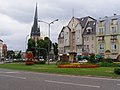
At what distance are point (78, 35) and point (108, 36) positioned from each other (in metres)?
13.3

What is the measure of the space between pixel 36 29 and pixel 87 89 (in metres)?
149

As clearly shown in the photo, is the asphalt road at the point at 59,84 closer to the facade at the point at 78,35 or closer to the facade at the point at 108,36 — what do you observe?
the facade at the point at 108,36

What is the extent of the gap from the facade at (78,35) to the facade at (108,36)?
10.1ft

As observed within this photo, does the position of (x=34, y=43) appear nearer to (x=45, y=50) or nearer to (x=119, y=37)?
(x=45, y=50)

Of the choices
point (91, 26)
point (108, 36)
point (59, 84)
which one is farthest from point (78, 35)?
point (59, 84)

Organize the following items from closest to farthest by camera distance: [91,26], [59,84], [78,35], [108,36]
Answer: [59,84] → [108,36] → [91,26] → [78,35]

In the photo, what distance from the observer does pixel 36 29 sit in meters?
161

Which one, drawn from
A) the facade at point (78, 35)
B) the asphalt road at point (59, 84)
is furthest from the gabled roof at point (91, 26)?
the asphalt road at point (59, 84)

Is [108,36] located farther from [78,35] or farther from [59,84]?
[59,84]

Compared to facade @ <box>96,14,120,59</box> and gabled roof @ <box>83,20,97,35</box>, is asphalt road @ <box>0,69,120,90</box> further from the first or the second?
gabled roof @ <box>83,20,97,35</box>

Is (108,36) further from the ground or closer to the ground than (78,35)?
closer to the ground

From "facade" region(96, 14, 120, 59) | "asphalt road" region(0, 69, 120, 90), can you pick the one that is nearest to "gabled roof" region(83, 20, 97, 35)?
"facade" region(96, 14, 120, 59)

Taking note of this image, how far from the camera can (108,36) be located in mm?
89250

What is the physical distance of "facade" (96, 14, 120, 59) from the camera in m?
86.4
